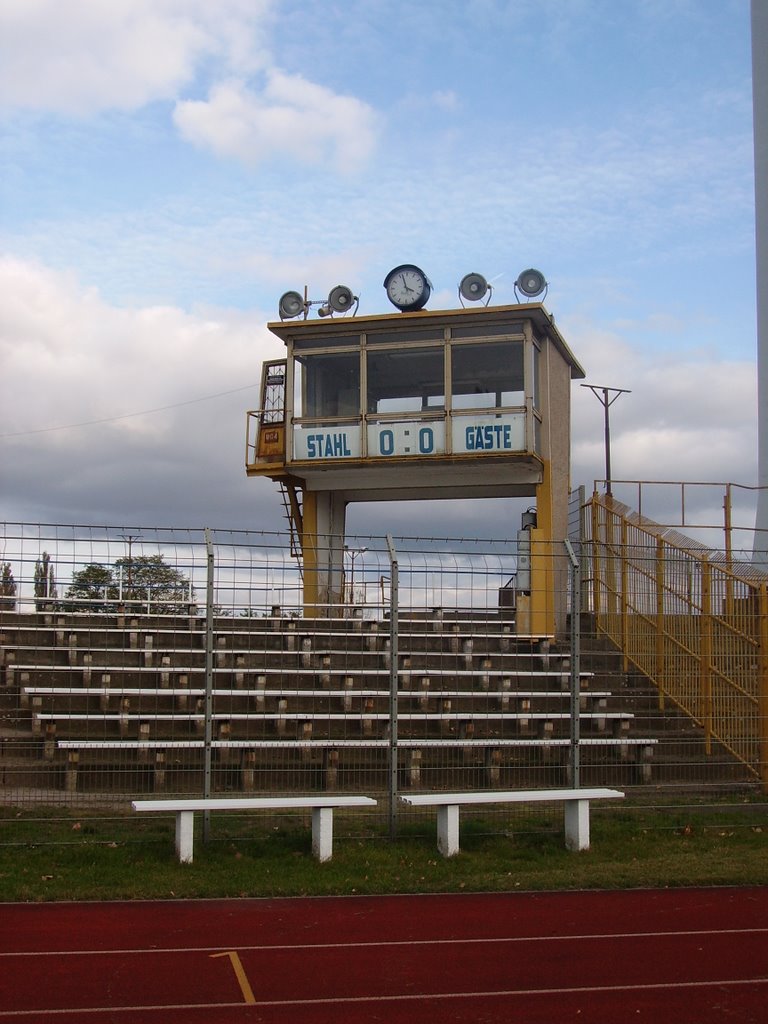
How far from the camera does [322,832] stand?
34.0 feet

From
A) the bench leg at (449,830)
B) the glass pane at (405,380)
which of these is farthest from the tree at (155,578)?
the glass pane at (405,380)

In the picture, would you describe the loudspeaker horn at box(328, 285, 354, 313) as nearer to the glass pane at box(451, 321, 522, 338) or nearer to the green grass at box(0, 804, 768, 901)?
the glass pane at box(451, 321, 522, 338)

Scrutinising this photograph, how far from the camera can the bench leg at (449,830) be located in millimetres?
10726

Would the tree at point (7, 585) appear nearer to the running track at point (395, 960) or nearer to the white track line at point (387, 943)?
the running track at point (395, 960)

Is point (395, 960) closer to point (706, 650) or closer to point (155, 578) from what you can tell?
point (155, 578)

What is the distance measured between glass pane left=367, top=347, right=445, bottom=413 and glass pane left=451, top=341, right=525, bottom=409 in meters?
0.32

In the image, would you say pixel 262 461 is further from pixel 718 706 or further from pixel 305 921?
pixel 305 921

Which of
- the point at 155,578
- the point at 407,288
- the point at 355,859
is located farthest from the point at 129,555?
the point at 407,288

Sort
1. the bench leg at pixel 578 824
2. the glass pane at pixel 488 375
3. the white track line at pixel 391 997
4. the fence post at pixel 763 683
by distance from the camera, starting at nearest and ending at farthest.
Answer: the white track line at pixel 391 997 → the bench leg at pixel 578 824 → the fence post at pixel 763 683 → the glass pane at pixel 488 375

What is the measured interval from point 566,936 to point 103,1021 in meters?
3.53

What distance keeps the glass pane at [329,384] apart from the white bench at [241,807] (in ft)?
34.5

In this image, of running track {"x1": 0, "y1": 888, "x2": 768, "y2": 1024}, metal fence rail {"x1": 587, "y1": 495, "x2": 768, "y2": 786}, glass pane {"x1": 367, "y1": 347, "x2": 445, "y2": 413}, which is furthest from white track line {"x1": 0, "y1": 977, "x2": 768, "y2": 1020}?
glass pane {"x1": 367, "y1": 347, "x2": 445, "y2": 413}

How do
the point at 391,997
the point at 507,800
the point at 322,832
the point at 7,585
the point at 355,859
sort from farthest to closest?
the point at 7,585 < the point at 507,800 < the point at 355,859 < the point at 322,832 < the point at 391,997

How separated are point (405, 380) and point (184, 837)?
450 inches
